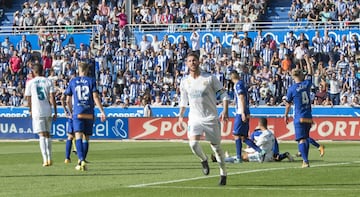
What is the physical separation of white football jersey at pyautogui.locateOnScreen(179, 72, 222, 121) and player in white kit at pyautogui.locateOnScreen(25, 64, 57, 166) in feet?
17.8

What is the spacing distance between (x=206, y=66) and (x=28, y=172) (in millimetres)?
24523

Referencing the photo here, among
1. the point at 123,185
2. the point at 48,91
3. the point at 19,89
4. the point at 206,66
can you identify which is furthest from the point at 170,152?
the point at 19,89

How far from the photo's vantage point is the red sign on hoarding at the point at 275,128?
36.9 m

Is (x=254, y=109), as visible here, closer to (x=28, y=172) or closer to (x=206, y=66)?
(x=206, y=66)

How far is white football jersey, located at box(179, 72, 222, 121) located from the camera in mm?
17344

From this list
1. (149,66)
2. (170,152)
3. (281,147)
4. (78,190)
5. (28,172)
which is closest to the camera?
(78,190)

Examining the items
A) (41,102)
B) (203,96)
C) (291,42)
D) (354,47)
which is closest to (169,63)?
(291,42)

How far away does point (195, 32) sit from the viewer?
4669 cm

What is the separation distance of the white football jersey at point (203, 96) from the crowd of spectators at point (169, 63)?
2387cm

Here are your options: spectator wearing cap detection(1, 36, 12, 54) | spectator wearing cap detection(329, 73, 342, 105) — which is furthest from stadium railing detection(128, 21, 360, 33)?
spectator wearing cap detection(1, 36, 12, 54)

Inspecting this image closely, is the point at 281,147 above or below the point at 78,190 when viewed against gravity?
below

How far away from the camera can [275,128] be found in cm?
3762

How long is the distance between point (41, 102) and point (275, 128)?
16661 millimetres

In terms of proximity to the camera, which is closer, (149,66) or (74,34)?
(149,66)
